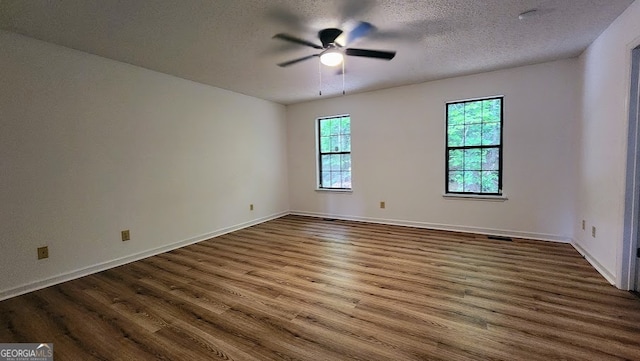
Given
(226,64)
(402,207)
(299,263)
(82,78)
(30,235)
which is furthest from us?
(402,207)

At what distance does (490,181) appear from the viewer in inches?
163

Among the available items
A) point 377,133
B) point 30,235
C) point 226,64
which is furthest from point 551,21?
point 30,235

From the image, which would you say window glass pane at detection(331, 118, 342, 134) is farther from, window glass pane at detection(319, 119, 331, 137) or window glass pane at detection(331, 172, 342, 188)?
window glass pane at detection(331, 172, 342, 188)

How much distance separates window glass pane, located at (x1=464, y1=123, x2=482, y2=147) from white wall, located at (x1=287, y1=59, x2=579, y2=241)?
0.33m

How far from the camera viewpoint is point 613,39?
8.38 ft

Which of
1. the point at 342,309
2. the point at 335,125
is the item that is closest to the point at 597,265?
the point at 342,309

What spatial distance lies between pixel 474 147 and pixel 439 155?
49 cm

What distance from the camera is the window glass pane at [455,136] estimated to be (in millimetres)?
4277

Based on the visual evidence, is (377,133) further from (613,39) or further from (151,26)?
(151,26)

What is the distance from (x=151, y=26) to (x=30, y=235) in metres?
2.23

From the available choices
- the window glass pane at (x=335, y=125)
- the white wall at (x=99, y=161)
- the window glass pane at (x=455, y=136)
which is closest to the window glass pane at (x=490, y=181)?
the window glass pane at (x=455, y=136)

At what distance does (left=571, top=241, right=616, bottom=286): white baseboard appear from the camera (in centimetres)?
250

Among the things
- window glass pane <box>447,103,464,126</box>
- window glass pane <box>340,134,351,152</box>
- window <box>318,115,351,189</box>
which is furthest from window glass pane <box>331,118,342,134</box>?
window glass pane <box>447,103,464,126</box>

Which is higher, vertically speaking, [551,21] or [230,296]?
[551,21]
